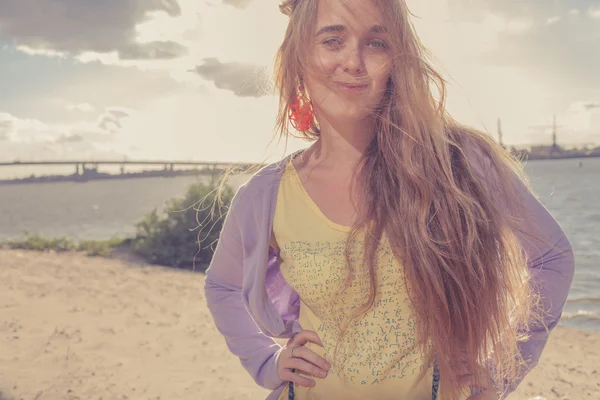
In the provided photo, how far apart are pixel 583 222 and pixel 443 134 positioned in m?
23.7

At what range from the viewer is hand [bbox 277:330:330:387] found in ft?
4.67

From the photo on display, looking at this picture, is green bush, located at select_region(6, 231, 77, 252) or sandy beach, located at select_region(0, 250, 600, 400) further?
green bush, located at select_region(6, 231, 77, 252)

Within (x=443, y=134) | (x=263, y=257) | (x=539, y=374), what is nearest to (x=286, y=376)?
(x=263, y=257)

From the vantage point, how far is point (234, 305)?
166 cm

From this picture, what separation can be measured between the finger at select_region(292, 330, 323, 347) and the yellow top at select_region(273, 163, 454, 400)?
1 cm

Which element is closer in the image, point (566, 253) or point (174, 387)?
point (566, 253)

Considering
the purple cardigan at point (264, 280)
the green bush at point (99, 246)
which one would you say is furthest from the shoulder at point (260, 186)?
the green bush at point (99, 246)

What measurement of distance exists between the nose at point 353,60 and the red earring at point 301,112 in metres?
0.27

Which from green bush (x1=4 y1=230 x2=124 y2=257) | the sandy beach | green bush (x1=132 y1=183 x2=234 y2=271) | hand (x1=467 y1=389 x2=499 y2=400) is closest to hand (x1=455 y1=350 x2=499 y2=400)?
hand (x1=467 y1=389 x2=499 y2=400)

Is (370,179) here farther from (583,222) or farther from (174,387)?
(583,222)

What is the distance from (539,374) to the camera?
14.7ft

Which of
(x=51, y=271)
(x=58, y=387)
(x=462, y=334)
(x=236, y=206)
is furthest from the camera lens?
(x=51, y=271)

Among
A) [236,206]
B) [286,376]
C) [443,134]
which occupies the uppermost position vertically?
[443,134]

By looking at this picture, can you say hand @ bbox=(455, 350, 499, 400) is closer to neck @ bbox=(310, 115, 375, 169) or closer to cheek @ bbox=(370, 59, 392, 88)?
neck @ bbox=(310, 115, 375, 169)
